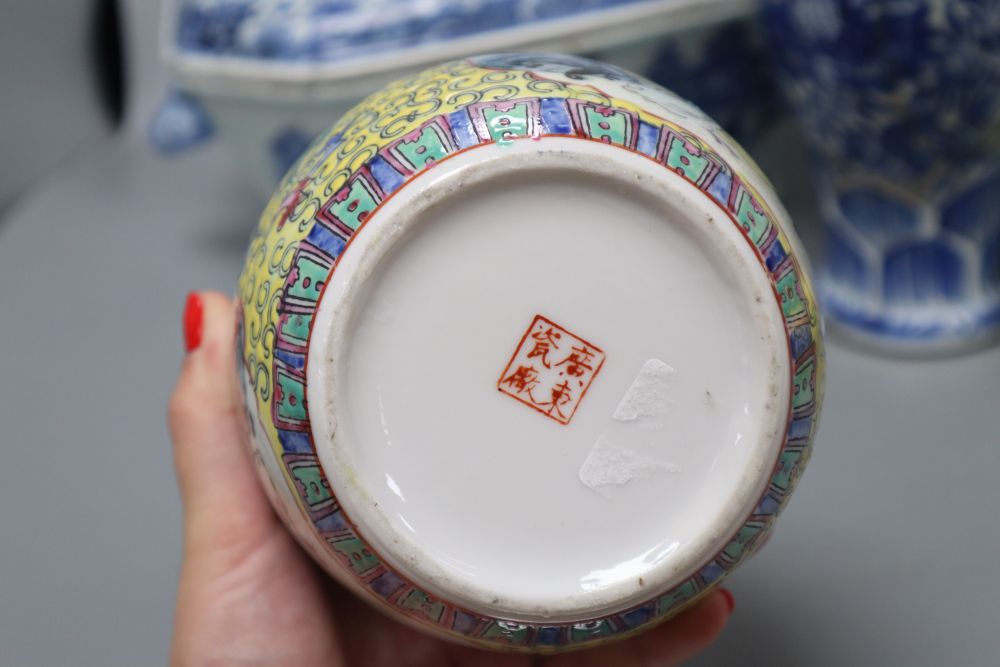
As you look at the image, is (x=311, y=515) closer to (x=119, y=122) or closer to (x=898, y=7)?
(x=898, y=7)

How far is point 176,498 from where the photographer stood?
111 centimetres

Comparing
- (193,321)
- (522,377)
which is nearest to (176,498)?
(193,321)

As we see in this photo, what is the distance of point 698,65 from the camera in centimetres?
124

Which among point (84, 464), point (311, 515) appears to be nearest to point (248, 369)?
point (311, 515)

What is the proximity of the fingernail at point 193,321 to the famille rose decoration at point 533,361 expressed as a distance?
→ 24 centimetres

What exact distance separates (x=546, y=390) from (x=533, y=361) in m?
0.02

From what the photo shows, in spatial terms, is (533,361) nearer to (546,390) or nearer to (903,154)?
(546,390)

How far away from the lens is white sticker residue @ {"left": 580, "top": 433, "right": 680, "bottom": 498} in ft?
2.08

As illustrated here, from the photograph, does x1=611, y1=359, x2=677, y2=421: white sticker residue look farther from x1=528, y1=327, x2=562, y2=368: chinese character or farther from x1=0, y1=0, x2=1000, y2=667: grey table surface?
x1=0, y1=0, x2=1000, y2=667: grey table surface

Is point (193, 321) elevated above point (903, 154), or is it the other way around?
point (903, 154)

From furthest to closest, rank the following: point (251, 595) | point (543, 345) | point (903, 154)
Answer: point (903, 154)
point (251, 595)
point (543, 345)

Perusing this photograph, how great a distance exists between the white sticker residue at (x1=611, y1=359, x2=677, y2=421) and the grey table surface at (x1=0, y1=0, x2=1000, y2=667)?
1.08 feet

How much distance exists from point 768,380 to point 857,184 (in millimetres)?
615

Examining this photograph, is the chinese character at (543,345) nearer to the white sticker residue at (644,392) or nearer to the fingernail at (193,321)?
the white sticker residue at (644,392)
